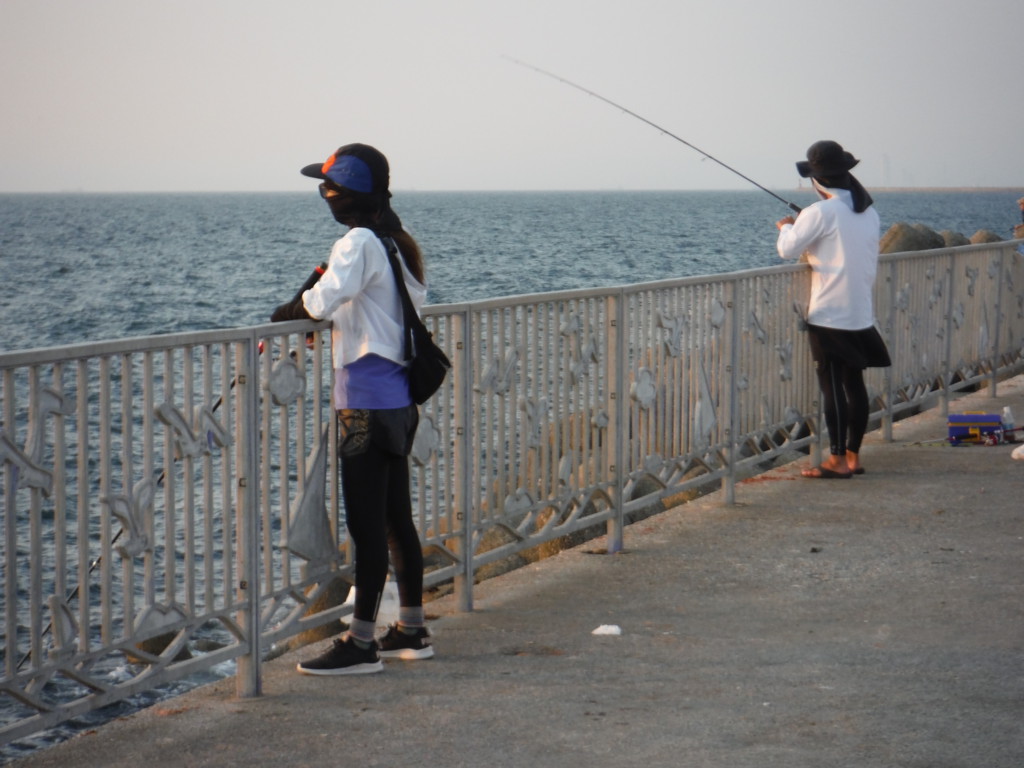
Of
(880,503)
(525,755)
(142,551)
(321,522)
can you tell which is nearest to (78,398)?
(142,551)

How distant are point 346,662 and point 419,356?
118cm

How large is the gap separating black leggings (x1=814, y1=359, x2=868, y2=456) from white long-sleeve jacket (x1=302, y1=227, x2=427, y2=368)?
4.63 metres

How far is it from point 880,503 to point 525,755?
467cm

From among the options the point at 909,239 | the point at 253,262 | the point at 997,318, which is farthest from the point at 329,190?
the point at 253,262

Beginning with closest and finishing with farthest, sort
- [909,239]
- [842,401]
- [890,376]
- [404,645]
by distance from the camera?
[404,645], [842,401], [890,376], [909,239]

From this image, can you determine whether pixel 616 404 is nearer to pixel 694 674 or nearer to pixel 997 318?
pixel 694 674

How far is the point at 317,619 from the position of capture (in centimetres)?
555

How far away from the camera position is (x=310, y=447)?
5.47 m

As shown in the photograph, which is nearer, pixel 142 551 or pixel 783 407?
pixel 142 551

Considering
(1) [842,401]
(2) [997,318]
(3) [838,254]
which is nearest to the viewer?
(3) [838,254]

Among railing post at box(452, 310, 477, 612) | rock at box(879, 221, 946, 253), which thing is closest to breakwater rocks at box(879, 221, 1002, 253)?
rock at box(879, 221, 946, 253)

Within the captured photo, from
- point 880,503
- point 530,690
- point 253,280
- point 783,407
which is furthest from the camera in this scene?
point 253,280

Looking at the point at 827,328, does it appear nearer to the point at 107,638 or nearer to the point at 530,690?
the point at 530,690

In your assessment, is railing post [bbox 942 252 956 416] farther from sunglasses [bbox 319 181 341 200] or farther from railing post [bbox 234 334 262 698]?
railing post [bbox 234 334 262 698]
